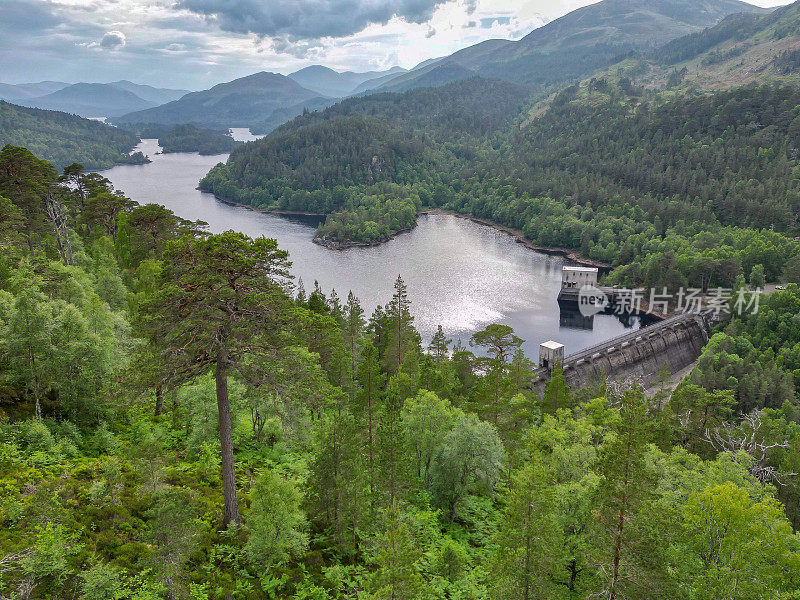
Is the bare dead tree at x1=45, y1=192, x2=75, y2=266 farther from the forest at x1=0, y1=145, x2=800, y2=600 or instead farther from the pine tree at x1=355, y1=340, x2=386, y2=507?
the pine tree at x1=355, y1=340, x2=386, y2=507

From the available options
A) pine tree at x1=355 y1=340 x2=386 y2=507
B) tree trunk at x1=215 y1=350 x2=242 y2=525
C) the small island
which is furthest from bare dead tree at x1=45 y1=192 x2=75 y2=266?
the small island

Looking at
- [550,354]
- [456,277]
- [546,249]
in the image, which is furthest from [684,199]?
[550,354]

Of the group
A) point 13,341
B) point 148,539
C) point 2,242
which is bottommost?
point 148,539

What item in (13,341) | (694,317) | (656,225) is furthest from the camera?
(656,225)

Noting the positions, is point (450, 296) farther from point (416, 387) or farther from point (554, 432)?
point (554, 432)

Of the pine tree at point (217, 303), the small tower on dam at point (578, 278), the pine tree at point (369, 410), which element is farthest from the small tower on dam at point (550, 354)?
the pine tree at point (217, 303)

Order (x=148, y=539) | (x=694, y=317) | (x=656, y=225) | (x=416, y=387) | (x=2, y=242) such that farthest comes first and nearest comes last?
1. (x=656, y=225)
2. (x=694, y=317)
3. (x=416, y=387)
4. (x=2, y=242)
5. (x=148, y=539)

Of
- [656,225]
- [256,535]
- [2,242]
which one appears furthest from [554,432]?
[656,225]
